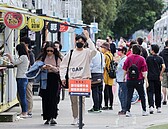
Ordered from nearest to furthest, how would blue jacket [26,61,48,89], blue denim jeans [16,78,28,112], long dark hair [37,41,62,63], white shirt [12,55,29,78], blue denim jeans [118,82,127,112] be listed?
blue jacket [26,61,48,89] → long dark hair [37,41,62,63] → white shirt [12,55,29,78] → blue denim jeans [16,78,28,112] → blue denim jeans [118,82,127,112]

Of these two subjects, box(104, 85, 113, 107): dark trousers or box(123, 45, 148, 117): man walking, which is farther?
box(104, 85, 113, 107): dark trousers

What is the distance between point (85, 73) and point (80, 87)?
223cm

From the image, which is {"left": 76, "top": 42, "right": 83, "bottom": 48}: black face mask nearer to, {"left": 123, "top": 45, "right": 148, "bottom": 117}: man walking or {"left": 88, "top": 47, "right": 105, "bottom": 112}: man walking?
{"left": 123, "top": 45, "right": 148, "bottom": 117}: man walking

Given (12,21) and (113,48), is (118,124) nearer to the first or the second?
(12,21)

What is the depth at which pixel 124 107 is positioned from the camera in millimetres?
16188

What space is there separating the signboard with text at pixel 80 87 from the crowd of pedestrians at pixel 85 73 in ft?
6.78

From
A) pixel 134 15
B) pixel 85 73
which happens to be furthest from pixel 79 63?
pixel 134 15

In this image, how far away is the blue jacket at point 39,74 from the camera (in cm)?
1364

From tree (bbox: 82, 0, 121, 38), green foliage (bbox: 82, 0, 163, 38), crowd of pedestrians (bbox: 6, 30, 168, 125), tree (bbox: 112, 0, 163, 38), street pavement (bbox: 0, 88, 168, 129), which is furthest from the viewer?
tree (bbox: 112, 0, 163, 38)

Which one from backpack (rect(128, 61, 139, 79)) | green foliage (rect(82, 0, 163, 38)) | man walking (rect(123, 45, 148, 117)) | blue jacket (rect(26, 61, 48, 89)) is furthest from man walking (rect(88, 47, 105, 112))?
green foliage (rect(82, 0, 163, 38))

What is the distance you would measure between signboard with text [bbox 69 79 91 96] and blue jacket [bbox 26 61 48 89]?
2852mm

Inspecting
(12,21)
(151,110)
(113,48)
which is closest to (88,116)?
(151,110)

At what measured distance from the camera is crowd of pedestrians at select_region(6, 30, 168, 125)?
1316cm

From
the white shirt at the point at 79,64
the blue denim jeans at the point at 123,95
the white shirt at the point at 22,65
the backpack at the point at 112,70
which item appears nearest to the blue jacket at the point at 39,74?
the white shirt at the point at 79,64
